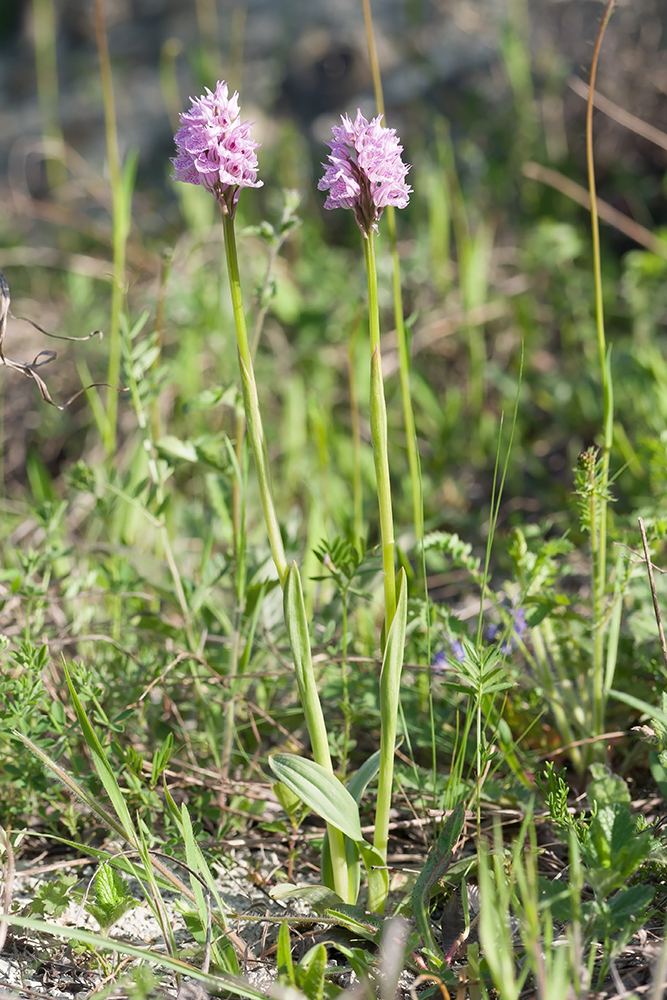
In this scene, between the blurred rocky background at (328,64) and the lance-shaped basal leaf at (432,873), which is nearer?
the lance-shaped basal leaf at (432,873)

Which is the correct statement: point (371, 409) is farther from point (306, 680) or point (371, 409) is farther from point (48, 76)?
point (48, 76)

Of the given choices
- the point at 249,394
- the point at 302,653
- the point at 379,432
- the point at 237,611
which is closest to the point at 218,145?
the point at 249,394

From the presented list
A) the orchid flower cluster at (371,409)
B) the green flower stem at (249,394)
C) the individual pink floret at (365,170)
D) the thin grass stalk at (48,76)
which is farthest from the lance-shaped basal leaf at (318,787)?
the thin grass stalk at (48,76)

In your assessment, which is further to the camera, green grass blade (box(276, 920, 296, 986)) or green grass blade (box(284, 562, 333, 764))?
green grass blade (box(284, 562, 333, 764))

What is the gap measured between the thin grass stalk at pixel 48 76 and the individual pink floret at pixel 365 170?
364 centimetres

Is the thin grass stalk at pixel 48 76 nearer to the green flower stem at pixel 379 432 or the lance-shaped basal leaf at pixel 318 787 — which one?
the green flower stem at pixel 379 432

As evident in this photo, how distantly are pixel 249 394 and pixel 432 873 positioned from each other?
0.77 metres

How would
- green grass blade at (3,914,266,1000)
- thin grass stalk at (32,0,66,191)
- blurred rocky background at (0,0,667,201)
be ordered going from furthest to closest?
thin grass stalk at (32,0,66,191)
blurred rocky background at (0,0,667,201)
green grass blade at (3,914,266,1000)

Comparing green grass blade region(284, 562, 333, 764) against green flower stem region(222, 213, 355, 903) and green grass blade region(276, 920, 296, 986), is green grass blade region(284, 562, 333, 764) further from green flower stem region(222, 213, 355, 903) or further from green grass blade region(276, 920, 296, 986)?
green grass blade region(276, 920, 296, 986)

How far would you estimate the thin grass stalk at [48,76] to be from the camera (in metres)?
4.28

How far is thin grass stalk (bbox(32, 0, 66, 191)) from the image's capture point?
428 cm

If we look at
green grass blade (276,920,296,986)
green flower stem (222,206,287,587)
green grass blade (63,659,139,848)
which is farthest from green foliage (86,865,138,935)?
green flower stem (222,206,287,587)

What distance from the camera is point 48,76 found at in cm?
463

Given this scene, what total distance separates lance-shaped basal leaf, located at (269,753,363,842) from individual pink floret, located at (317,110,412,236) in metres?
0.74
